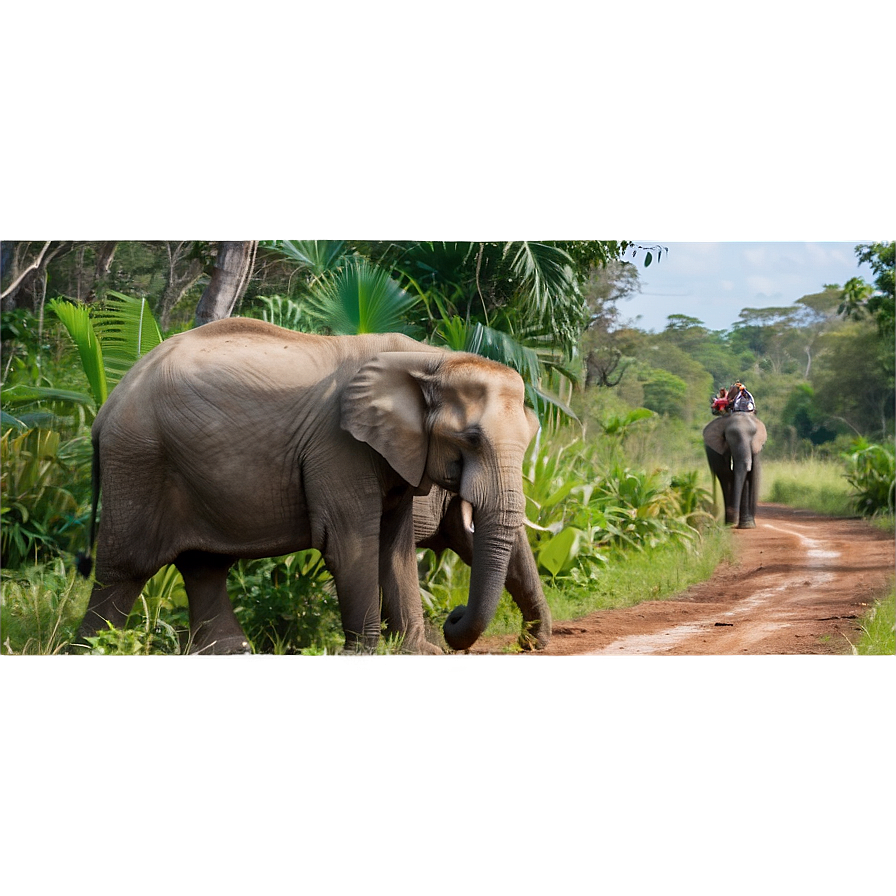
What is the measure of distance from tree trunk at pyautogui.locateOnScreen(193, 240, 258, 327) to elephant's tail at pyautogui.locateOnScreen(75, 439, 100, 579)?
0.96m

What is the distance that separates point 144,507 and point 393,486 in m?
1.16

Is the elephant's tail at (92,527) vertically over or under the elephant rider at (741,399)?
under

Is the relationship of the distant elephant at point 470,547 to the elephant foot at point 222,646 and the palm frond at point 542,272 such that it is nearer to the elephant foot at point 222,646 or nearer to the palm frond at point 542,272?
the elephant foot at point 222,646

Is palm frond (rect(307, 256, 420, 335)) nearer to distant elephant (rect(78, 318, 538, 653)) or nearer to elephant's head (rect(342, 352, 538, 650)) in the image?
distant elephant (rect(78, 318, 538, 653))

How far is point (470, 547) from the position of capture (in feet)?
18.7

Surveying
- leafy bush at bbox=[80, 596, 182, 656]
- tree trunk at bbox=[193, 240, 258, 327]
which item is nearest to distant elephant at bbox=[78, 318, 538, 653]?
leafy bush at bbox=[80, 596, 182, 656]

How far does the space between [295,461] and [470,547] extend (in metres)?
1.12

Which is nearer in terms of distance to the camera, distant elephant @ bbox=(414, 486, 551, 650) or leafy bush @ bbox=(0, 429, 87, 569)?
distant elephant @ bbox=(414, 486, 551, 650)

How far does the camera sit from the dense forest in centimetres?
541

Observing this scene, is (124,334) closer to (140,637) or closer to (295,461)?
(295,461)

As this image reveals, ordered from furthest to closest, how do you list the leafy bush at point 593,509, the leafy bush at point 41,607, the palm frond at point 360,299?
the palm frond at point 360,299
the leafy bush at point 593,509
the leafy bush at point 41,607

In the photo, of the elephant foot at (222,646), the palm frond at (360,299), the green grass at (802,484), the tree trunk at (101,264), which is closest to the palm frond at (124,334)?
the tree trunk at (101,264)

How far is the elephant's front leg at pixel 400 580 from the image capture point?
16.9 feet

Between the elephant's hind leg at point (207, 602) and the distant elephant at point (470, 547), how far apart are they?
978 mm
